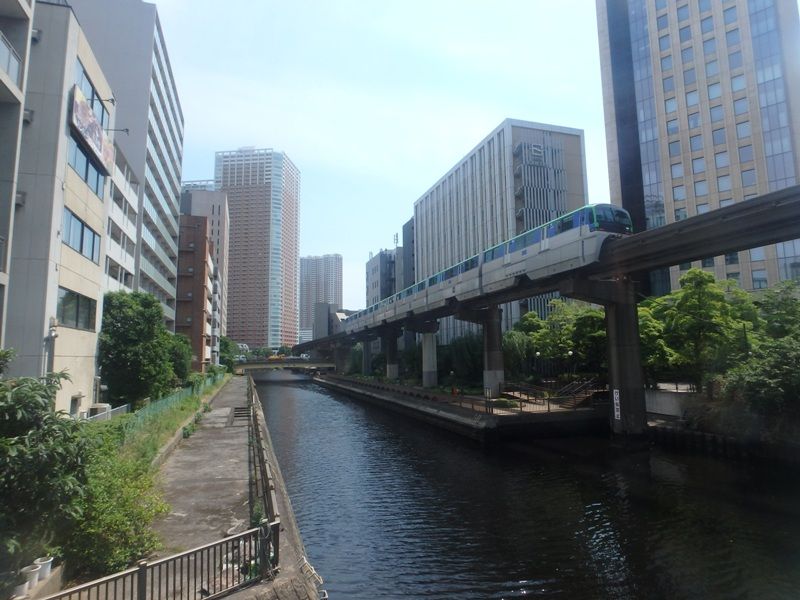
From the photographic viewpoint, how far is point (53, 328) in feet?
59.0

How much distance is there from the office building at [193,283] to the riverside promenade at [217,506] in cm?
4967

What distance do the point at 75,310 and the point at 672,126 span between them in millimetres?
71652

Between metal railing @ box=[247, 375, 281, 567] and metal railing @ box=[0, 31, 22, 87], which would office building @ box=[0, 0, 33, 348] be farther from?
metal railing @ box=[247, 375, 281, 567]

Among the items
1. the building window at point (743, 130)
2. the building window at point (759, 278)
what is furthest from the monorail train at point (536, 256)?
the building window at point (743, 130)

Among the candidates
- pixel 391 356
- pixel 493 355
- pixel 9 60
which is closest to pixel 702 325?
pixel 493 355

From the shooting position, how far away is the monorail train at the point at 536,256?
89.0ft

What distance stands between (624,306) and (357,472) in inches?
713

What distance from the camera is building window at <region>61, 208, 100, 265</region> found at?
64.0 ft

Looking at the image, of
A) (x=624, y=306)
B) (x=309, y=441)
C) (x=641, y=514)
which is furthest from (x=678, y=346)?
(x=309, y=441)

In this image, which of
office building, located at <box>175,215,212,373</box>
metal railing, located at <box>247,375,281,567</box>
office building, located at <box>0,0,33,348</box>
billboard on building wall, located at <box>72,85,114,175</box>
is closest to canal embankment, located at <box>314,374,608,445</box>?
metal railing, located at <box>247,375,281,567</box>

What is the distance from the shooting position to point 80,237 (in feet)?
69.7

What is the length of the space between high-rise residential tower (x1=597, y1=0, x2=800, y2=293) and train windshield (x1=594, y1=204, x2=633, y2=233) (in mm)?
39791

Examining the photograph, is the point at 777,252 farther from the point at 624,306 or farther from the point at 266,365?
the point at 266,365

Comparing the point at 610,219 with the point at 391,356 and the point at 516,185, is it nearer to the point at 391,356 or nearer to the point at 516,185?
the point at 516,185
